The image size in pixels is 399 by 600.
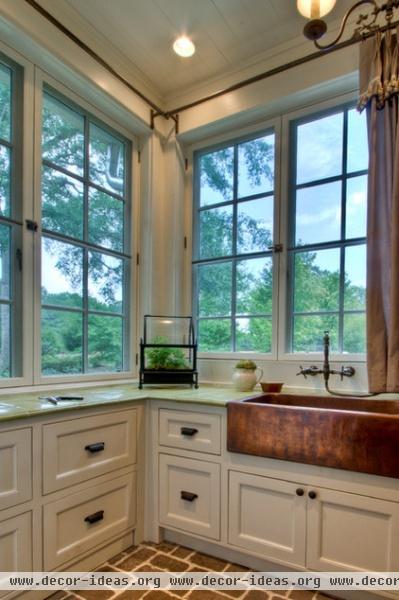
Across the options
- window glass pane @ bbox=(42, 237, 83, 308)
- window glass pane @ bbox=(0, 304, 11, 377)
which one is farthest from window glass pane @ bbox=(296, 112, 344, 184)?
window glass pane @ bbox=(0, 304, 11, 377)

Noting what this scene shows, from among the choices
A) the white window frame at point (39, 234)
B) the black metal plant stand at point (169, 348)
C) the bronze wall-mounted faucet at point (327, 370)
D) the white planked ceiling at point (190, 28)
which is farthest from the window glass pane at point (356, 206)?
the white window frame at point (39, 234)

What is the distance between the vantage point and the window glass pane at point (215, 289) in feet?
8.36

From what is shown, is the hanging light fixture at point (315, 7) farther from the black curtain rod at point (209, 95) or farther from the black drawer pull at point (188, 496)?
the black drawer pull at point (188, 496)

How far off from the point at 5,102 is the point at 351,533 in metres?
2.52

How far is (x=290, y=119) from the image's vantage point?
2332mm

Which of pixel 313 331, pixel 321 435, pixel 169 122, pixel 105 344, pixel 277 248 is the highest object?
pixel 169 122

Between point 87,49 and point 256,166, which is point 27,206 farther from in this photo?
point 256,166

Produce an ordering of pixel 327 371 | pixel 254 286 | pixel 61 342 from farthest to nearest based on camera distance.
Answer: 1. pixel 254 286
2. pixel 61 342
3. pixel 327 371

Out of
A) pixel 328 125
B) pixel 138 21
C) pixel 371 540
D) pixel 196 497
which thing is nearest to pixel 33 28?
pixel 138 21

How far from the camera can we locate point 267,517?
1.57m

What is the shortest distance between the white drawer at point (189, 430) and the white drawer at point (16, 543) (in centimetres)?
69

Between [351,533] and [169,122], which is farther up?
[169,122]

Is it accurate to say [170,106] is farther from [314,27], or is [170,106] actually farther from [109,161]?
[314,27]

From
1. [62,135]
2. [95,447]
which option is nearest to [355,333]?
[95,447]
